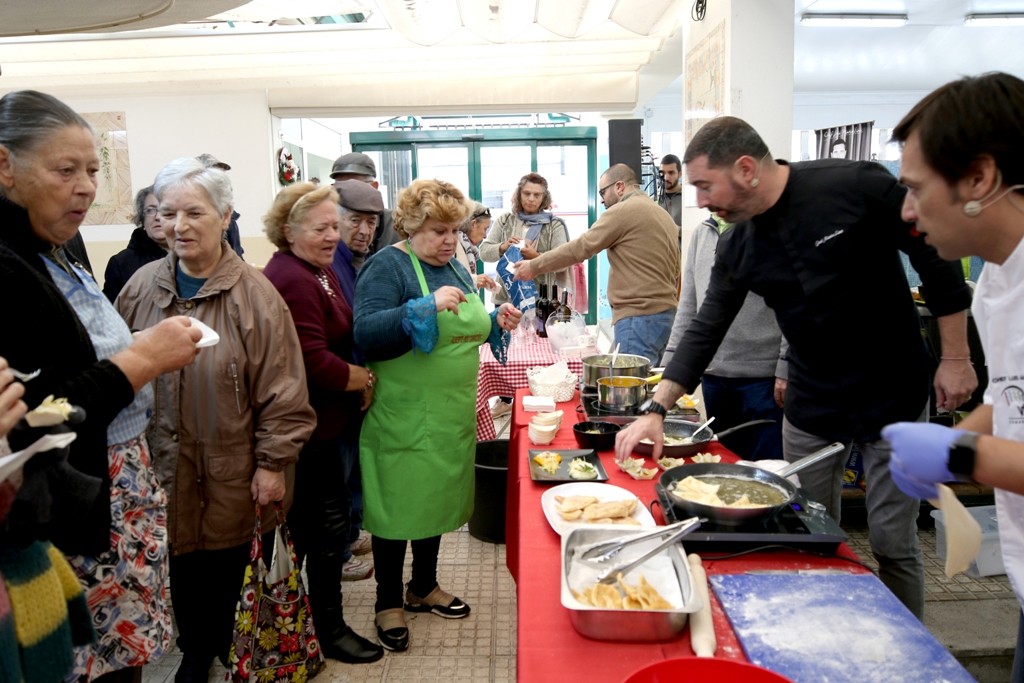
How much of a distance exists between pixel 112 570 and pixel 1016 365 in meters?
1.98

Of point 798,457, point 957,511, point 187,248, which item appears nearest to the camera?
point 957,511

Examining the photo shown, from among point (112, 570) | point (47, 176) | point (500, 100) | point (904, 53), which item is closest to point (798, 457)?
point (112, 570)

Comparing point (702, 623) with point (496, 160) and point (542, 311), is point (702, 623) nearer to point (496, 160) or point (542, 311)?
point (542, 311)

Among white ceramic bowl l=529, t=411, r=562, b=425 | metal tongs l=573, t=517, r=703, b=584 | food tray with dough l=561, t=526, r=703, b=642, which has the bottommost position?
food tray with dough l=561, t=526, r=703, b=642

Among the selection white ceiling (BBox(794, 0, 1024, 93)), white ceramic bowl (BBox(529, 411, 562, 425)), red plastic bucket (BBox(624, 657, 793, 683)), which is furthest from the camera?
white ceiling (BBox(794, 0, 1024, 93))

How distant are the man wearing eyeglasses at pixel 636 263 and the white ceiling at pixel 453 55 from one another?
5.82 feet

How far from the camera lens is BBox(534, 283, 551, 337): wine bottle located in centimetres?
442

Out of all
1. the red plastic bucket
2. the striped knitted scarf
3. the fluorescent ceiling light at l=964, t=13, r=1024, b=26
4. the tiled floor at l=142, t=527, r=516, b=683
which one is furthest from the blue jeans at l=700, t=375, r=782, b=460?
the fluorescent ceiling light at l=964, t=13, r=1024, b=26

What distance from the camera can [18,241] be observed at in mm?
1385

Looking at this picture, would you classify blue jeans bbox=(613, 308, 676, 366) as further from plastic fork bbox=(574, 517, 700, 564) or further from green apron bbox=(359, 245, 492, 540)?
plastic fork bbox=(574, 517, 700, 564)

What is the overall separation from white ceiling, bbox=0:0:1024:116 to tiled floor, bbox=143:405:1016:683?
12.3ft

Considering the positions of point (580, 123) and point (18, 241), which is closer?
point (18, 241)

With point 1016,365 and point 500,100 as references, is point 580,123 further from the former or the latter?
point 1016,365

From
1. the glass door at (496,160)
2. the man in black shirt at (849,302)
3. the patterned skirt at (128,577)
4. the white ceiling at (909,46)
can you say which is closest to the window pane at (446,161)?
the glass door at (496,160)
